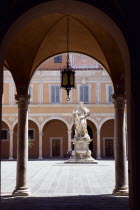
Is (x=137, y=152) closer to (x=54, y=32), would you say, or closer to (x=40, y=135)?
(x=54, y=32)

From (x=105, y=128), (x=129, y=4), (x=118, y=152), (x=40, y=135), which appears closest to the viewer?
(x=129, y=4)

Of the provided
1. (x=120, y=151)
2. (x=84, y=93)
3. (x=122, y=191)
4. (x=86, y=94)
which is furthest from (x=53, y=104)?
(x=122, y=191)

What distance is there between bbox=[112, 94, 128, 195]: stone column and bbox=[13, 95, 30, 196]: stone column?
2482 mm

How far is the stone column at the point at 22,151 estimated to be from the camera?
27.7ft

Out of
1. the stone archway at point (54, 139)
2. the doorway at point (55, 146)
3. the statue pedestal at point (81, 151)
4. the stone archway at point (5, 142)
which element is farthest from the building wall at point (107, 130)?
the statue pedestal at point (81, 151)

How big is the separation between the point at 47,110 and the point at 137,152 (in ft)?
91.4

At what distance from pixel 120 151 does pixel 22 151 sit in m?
2.72

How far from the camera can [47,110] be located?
32031 mm

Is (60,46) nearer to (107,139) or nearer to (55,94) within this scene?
(55,94)

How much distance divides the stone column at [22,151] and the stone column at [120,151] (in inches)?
97.7

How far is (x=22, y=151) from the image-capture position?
28.3 ft

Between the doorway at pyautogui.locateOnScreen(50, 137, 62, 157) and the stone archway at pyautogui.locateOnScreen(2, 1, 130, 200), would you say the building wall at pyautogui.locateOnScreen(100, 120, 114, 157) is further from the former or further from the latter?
the stone archway at pyautogui.locateOnScreen(2, 1, 130, 200)

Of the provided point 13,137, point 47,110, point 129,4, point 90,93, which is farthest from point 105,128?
point 129,4

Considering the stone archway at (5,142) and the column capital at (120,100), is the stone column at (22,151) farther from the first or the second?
the stone archway at (5,142)
